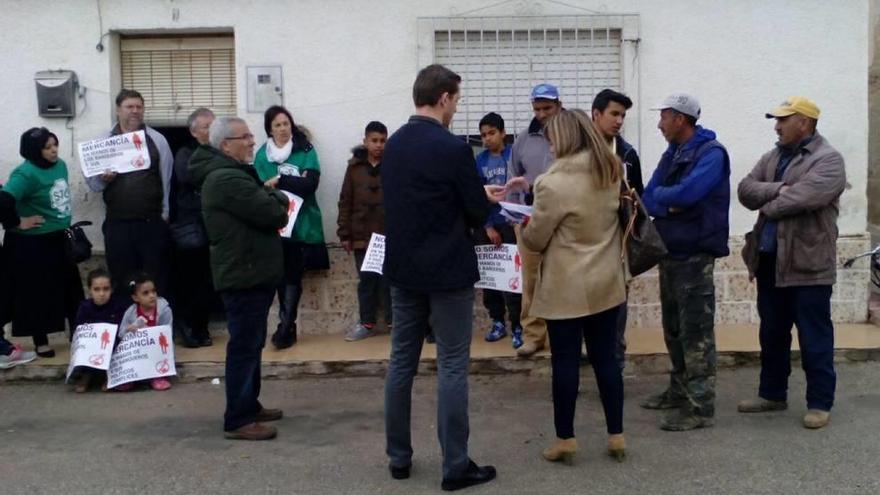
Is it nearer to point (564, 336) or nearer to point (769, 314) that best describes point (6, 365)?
point (564, 336)

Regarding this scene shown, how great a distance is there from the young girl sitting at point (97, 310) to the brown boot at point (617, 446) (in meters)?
3.66

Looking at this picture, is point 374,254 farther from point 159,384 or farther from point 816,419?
point 816,419

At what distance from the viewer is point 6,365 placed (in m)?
7.09

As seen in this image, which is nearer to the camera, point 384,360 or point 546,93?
point 546,93

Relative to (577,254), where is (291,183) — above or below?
above

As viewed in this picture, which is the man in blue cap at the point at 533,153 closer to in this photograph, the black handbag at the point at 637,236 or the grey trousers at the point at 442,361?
the black handbag at the point at 637,236

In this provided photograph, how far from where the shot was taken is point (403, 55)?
25.3ft

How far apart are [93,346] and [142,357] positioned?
13.5 inches

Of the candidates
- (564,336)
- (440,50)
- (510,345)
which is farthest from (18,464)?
(440,50)

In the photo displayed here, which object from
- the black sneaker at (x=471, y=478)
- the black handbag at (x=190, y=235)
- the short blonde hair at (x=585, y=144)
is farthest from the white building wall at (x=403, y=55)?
the black sneaker at (x=471, y=478)

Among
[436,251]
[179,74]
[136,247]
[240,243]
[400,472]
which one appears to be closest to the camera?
[436,251]

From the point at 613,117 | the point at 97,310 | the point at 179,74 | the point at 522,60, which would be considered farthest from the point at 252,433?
the point at 522,60

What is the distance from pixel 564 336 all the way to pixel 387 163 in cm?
126

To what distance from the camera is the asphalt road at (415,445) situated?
16.1ft
